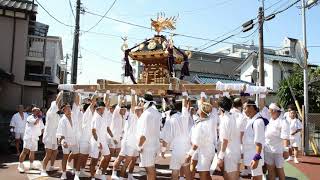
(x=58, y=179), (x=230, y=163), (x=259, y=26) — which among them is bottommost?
(x=58, y=179)

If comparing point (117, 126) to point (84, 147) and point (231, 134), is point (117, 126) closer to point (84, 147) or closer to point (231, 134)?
point (84, 147)

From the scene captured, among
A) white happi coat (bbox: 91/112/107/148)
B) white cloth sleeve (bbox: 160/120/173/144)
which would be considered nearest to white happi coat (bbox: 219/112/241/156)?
white cloth sleeve (bbox: 160/120/173/144)

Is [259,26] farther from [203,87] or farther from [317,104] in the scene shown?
[203,87]

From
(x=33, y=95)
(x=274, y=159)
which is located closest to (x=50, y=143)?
(x=274, y=159)

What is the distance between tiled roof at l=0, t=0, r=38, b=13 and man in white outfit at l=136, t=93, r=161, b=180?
50.4ft

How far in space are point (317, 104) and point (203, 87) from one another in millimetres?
16459

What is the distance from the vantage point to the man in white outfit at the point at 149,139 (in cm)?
805

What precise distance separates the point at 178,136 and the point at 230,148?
177 centimetres

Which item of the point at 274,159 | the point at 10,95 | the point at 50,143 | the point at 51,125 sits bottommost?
the point at 274,159

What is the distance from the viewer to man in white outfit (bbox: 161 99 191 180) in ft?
28.0

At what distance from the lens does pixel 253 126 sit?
23.5 feet

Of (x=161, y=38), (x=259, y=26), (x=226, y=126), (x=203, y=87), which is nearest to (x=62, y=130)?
(x=203, y=87)

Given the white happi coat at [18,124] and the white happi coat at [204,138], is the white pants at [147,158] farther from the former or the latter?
the white happi coat at [18,124]

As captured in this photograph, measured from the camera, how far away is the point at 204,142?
7.52 meters
